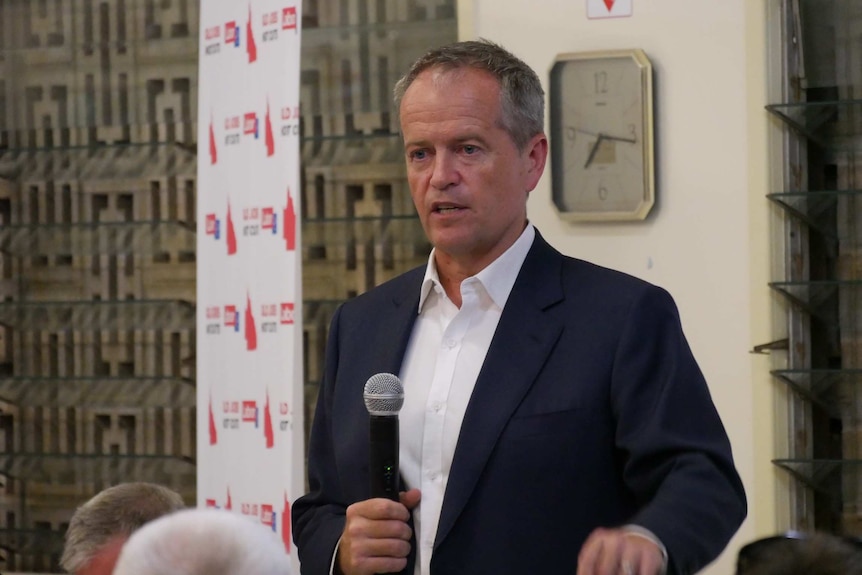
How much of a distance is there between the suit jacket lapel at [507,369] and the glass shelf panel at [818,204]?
2.85 metres

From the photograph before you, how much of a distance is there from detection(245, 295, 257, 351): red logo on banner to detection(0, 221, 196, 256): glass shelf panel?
1.11 meters

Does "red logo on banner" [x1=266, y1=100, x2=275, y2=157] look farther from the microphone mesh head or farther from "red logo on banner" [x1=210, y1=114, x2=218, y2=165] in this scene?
the microphone mesh head

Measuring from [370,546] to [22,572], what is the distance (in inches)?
171

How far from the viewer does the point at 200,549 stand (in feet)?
4.71

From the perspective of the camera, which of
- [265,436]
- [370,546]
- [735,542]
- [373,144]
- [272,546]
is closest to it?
[272,546]

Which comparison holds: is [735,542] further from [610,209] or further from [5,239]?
[5,239]

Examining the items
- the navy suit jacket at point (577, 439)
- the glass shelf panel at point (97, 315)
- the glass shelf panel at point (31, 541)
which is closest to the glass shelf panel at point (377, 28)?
the glass shelf panel at point (97, 315)

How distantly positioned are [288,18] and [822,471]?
2505 mm

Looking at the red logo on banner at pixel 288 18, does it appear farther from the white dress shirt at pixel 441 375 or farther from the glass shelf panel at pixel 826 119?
the white dress shirt at pixel 441 375

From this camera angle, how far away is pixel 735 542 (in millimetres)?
5051

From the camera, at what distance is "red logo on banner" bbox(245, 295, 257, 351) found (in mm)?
4754

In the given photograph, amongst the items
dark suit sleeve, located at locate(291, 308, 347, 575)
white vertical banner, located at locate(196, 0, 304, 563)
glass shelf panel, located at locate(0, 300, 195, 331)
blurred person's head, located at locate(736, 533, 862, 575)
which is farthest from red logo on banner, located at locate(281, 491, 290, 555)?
blurred person's head, located at locate(736, 533, 862, 575)

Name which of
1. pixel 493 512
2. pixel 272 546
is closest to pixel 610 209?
pixel 493 512

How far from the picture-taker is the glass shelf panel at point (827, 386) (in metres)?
4.96
